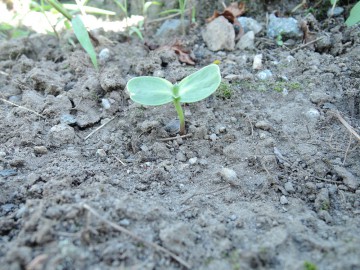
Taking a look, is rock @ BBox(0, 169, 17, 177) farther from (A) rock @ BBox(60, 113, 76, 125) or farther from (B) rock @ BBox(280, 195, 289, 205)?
(B) rock @ BBox(280, 195, 289, 205)

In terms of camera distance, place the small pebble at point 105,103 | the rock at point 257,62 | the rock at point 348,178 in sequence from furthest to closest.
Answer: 1. the rock at point 257,62
2. the small pebble at point 105,103
3. the rock at point 348,178

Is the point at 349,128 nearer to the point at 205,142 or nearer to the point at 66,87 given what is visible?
the point at 205,142

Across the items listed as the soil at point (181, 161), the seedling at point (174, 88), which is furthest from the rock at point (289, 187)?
the seedling at point (174, 88)

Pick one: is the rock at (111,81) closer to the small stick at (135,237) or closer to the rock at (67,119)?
the rock at (67,119)

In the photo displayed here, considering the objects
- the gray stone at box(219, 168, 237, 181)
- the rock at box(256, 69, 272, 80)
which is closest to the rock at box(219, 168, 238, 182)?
the gray stone at box(219, 168, 237, 181)

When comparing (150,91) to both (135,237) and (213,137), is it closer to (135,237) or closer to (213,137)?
(213,137)

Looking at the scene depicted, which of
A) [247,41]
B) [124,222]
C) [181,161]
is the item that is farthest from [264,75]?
[124,222]

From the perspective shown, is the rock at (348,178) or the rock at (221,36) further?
the rock at (221,36)
